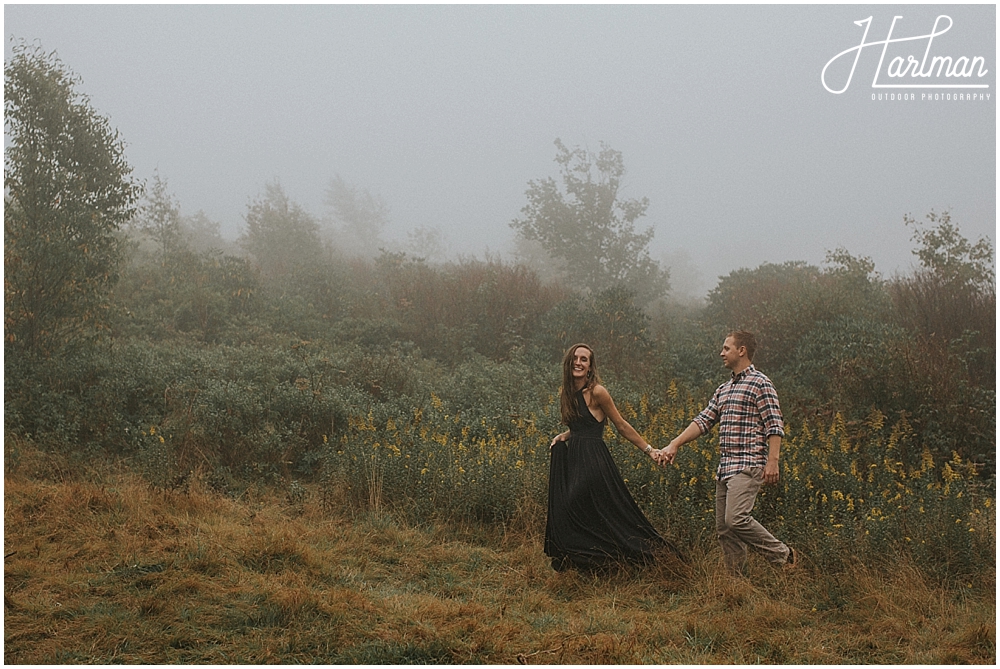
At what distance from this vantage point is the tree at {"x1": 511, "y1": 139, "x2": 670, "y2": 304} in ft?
92.1

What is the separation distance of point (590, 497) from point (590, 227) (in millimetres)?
23438

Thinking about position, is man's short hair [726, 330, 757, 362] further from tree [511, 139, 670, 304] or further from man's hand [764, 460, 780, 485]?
tree [511, 139, 670, 304]

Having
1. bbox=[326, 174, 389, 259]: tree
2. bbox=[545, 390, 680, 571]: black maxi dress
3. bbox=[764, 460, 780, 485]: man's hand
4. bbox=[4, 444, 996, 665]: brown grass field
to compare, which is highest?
bbox=[326, 174, 389, 259]: tree

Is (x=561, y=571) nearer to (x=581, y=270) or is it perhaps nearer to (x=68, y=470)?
(x=68, y=470)

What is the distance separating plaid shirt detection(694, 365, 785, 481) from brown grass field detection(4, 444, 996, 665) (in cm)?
80

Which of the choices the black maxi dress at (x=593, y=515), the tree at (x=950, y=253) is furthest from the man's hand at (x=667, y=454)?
the tree at (x=950, y=253)

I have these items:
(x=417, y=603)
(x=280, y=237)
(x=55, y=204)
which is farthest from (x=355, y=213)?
(x=417, y=603)

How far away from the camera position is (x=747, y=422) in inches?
213

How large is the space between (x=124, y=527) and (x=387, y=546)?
7.49 ft

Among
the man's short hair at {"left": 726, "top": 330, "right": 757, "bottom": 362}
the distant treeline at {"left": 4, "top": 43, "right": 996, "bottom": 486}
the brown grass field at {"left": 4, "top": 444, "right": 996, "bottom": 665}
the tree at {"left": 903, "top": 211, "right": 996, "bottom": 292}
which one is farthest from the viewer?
the tree at {"left": 903, "top": 211, "right": 996, "bottom": 292}

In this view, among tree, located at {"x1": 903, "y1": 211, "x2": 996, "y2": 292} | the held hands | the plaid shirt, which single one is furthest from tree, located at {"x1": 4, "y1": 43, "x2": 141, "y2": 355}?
tree, located at {"x1": 903, "y1": 211, "x2": 996, "y2": 292}

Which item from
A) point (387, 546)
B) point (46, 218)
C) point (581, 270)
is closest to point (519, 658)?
point (387, 546)

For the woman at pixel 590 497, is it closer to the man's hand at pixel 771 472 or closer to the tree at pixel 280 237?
the man's hand at pixel 771 472

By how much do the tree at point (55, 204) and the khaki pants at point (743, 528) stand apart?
10.6 metres
